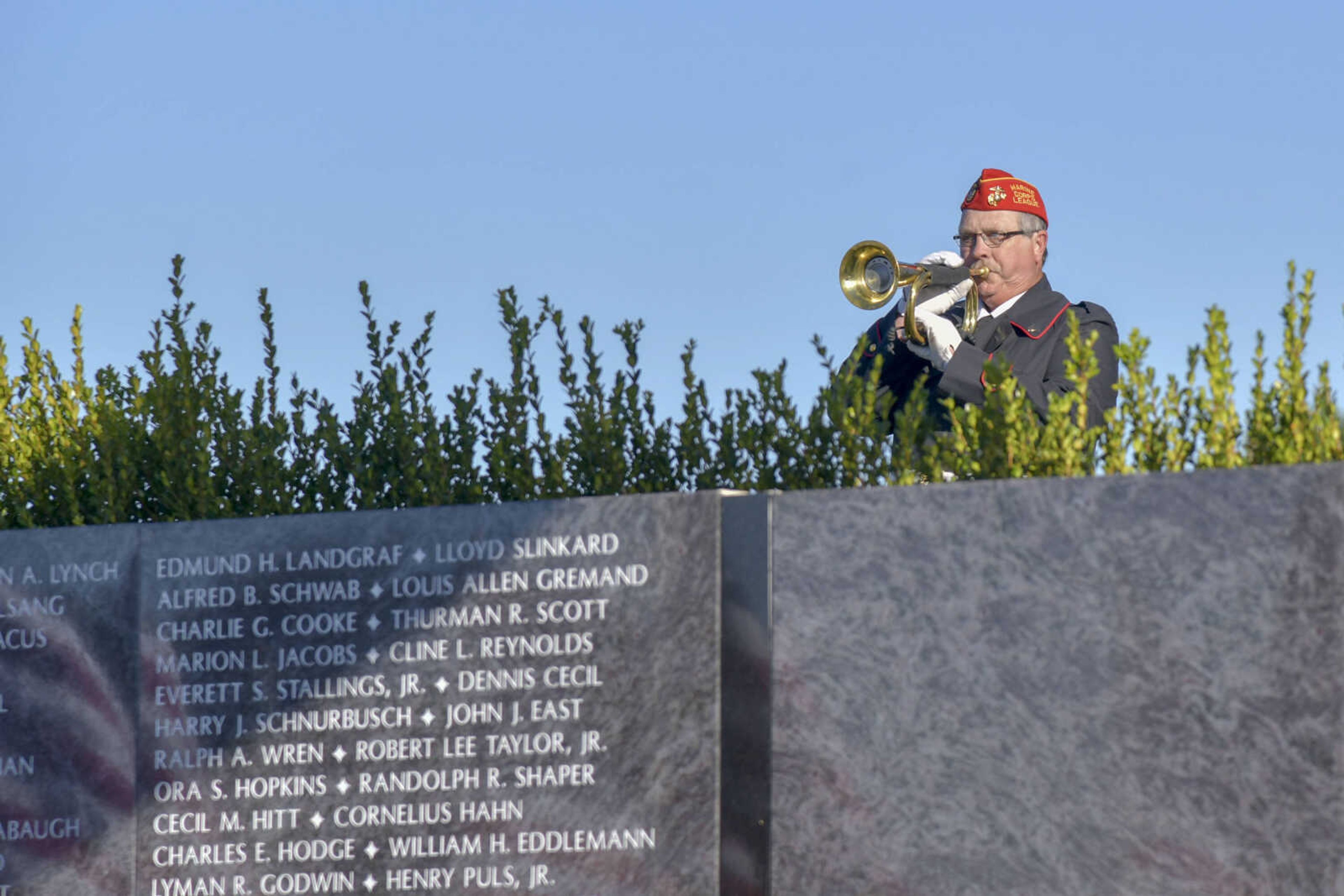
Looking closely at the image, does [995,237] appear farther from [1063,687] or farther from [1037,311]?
[1063,687]

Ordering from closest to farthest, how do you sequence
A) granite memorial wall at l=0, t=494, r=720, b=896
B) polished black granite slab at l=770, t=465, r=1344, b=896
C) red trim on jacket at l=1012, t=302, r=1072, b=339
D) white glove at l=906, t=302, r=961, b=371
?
polished black granite slab at l=770, t=465, r=1344, b=896 → granite memorial wall at l=0, t=494, r=720, b=896 → white glove at l=906, t=302, r=961, b=371 → red trim on jacket at l=1012, t=302, r=1072, b=339

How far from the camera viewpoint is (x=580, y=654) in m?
5.32

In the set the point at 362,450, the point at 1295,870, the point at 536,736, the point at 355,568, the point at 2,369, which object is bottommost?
the point at 1295,870

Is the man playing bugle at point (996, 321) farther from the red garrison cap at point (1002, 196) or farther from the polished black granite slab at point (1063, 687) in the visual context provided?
the polished black granite slab at point (1063, 687)

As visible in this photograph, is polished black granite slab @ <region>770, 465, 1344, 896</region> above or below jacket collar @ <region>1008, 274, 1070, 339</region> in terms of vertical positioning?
below

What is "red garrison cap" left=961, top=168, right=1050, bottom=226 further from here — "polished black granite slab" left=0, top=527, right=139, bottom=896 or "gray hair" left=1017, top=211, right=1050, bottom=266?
"polished black granite slab" left=0, top=527, right=139, bottom=896

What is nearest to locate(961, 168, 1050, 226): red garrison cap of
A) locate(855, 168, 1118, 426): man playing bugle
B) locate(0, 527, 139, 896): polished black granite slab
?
locate(855, 168, 1118, 426): man playing bugle

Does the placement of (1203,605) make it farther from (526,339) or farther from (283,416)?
(283,416)

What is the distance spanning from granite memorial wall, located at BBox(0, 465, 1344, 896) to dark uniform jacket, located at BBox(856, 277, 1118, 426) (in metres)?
1.24

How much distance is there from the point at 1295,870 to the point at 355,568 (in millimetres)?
2812

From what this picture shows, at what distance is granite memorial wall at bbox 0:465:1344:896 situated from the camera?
465cm

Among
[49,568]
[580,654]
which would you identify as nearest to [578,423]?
[580,654]

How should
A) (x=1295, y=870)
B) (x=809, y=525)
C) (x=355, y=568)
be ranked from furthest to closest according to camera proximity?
(x=355, y=568), (x=809, y=525), (x=1295, y=870)

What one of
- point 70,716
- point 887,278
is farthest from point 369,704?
point 887,278
